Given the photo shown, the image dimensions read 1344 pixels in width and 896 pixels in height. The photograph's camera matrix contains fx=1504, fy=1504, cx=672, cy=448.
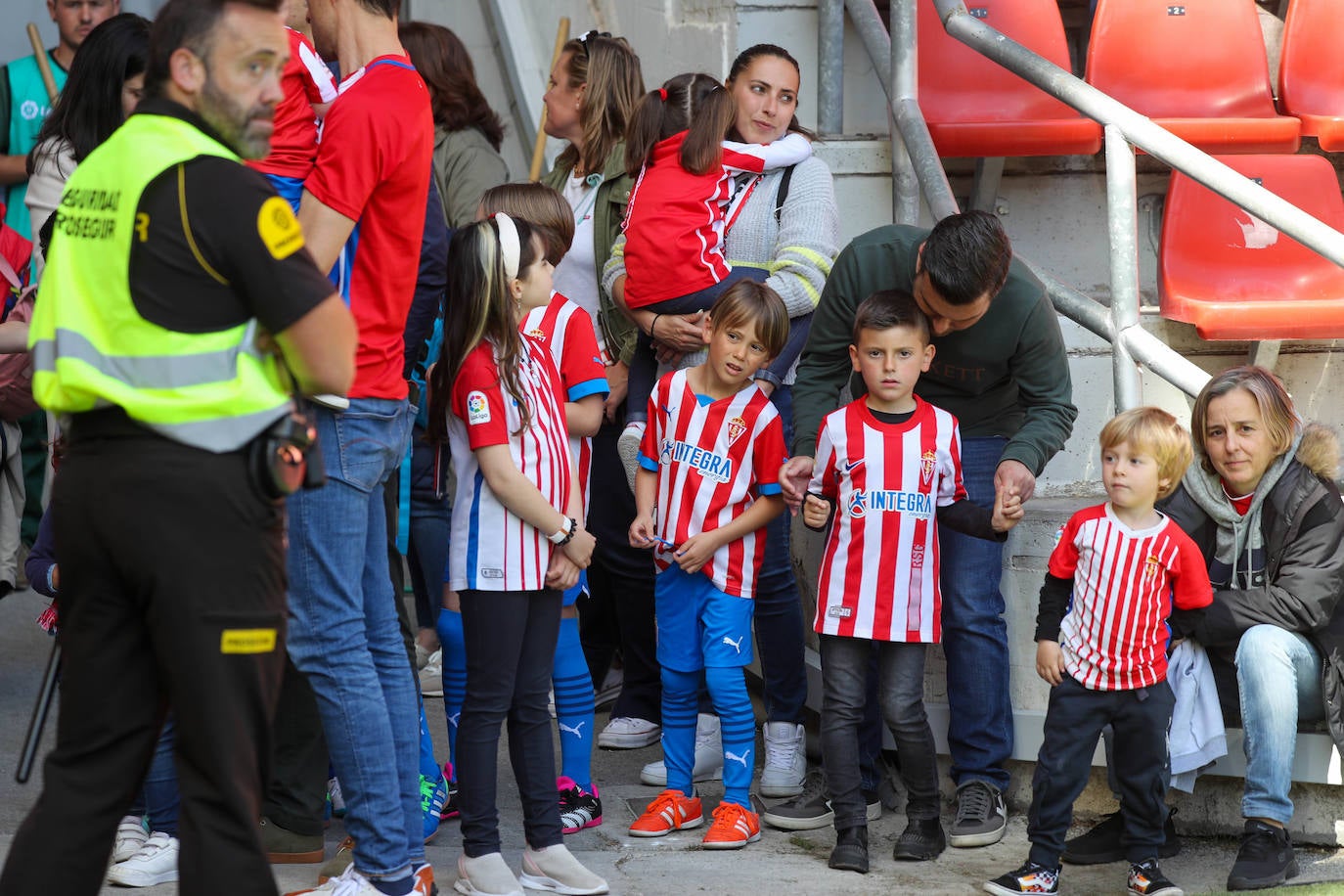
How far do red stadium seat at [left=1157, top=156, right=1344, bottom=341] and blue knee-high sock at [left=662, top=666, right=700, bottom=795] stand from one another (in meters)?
2.38

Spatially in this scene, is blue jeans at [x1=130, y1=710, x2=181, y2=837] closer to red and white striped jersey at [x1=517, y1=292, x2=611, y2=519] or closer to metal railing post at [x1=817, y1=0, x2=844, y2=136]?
red and white striped jersey at [x1=517, y1=292, x2=611, y2=519]

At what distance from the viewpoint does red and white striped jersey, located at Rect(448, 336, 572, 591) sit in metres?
3.36

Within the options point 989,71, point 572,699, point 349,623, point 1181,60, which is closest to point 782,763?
point 572,699

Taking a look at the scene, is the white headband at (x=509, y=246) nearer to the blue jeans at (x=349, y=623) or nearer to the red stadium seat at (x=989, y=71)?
the blue jeans at (x=349, y=623)

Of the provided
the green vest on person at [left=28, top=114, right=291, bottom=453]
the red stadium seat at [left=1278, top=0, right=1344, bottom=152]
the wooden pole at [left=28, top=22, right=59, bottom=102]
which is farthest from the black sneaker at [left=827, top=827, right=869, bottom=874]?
the red stadium seat at [left=1278, top=0, right=1344, bottom=152]

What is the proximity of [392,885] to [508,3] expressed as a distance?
4503 mm

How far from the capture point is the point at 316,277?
2.36 meters

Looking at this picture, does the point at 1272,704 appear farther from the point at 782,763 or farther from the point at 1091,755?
the point at 782,763

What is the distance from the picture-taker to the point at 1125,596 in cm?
349

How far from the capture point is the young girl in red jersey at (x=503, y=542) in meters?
3.35

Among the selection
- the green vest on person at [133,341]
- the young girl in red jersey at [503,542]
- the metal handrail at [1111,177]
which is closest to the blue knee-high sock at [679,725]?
the young girl in red jersey at [503,542]

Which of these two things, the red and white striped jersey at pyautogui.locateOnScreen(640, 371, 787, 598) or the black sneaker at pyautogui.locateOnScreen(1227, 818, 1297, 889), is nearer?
the black sneaker at pyautogui.locateOnScreen(1227, 818, 1297, 889)

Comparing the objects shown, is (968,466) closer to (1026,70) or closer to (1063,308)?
(1063,308)

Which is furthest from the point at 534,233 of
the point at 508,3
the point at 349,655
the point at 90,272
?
the point at 508,3
